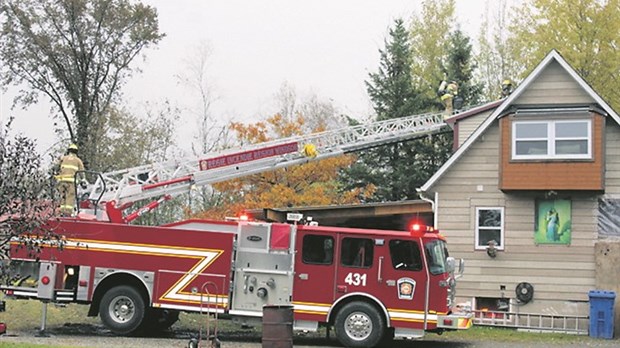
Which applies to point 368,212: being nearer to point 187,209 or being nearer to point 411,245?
point 411,245

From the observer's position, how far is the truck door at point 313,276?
49.4ft

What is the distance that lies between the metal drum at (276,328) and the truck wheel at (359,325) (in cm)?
238

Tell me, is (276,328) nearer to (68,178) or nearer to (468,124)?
(68,178)

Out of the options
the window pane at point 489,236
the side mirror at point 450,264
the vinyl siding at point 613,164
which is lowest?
the side mirror at point 450,264

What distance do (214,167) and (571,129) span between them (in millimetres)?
8313

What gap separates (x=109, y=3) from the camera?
37.2 m

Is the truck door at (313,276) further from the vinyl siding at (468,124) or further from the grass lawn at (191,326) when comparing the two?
the vinyl siding at (468,124)

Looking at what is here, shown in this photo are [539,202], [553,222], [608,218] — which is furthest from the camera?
[539,202]

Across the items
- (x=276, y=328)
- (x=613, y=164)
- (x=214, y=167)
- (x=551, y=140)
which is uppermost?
(x=551, y=140)

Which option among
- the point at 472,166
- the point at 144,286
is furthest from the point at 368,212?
the point at 144,286

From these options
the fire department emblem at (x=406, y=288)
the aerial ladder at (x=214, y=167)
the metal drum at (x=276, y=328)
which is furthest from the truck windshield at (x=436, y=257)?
the aerial ladder at (x=214, y=167)

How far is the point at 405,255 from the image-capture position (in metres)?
15.0

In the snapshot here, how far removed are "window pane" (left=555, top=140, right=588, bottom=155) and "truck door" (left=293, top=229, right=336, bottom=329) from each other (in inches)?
276

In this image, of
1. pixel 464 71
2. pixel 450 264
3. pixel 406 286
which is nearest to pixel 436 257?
pixel 450 264
